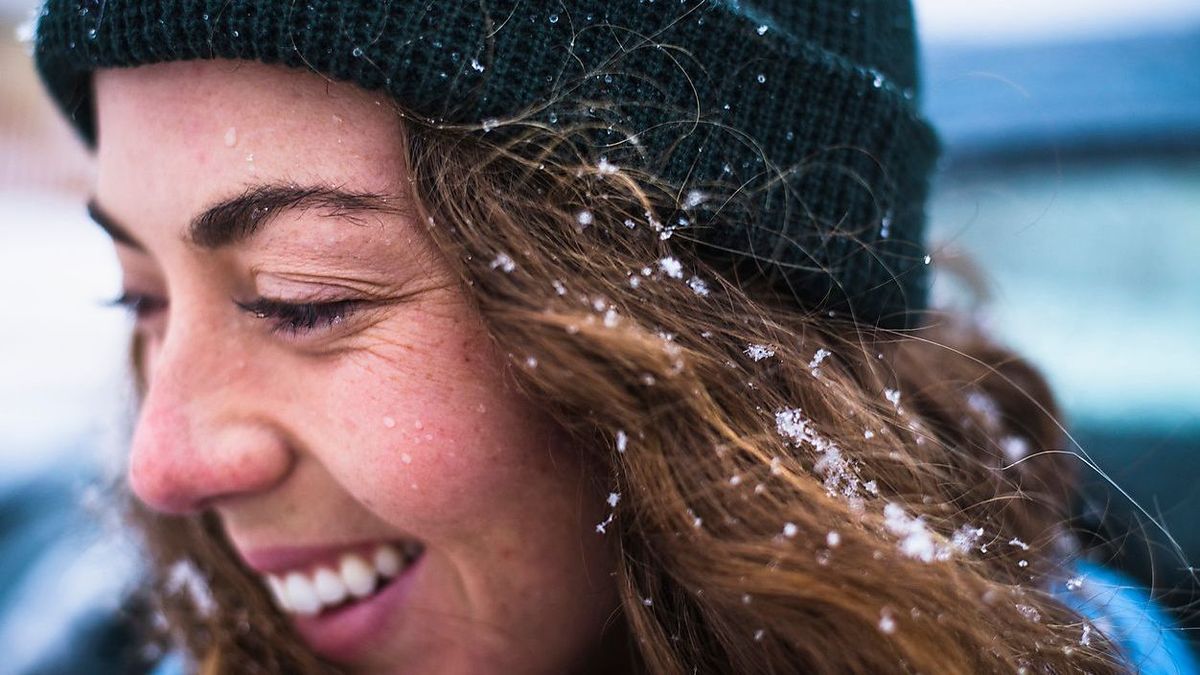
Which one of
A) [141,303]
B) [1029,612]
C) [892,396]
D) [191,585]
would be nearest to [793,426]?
[892,396]

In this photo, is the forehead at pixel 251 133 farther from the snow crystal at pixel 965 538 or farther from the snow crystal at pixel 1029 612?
the snow crystal at pixel 1029 612

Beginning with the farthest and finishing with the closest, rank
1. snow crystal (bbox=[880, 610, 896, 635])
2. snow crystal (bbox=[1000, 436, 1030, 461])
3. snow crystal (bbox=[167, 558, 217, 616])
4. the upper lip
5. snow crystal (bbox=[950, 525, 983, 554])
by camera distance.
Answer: snow crystal (bbox=[167, 558, 217, 616]) → snow crystal (bbox=[1000, 436, 1030, 461]) → the upper lip → snow crystal (bbox=[950, 525, 983, 554]) → snow crystal (bbox=[880, 610, 896, 635])

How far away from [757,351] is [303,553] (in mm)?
782

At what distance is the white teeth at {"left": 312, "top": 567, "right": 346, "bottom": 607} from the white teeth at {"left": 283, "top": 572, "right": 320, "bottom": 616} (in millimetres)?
16

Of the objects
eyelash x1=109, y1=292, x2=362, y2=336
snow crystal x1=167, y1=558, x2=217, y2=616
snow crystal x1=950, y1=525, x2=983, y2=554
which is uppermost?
snow crystal x1=950, y1=525, x2=983, y2=554

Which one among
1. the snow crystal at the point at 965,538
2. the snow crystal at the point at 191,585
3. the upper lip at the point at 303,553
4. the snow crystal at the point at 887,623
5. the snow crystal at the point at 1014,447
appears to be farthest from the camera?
the snow crystal at the point at 191,585

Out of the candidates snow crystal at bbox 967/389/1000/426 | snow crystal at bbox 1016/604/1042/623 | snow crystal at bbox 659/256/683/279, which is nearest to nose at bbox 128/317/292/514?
snow crystal at bbox 659/256/683/279

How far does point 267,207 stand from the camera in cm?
114

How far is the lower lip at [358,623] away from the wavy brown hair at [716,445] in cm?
38

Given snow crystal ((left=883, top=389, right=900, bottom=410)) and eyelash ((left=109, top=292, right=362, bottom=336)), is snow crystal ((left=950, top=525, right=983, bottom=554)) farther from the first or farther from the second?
eyelash ((left=109, top=292, right=362, bottom=336))

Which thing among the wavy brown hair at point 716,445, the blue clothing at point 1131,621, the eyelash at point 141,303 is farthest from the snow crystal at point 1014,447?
the eyelash at point 141,303

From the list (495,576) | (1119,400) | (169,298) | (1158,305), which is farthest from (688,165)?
(1158,305)

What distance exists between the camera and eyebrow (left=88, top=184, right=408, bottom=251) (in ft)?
3.69

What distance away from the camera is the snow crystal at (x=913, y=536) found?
3.43ft
